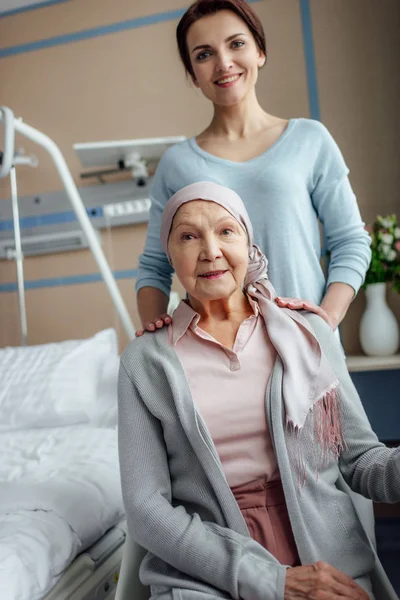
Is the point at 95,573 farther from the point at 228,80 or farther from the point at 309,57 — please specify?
the point at 309,57

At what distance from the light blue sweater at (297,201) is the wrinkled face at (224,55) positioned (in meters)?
0.14

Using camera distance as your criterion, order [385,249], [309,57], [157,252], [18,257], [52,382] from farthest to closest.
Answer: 1. [18,257]
2. [309,57]
3. [385,249]
4. [52,382]
5. [157,252]

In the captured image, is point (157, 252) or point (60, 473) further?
point (60, 473)

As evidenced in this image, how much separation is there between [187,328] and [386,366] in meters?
1.38

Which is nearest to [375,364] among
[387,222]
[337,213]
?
[387,222]

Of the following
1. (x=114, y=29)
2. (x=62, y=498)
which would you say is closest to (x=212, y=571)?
(x=62, y=498)

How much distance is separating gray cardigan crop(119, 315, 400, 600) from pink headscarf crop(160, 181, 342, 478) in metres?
0.02

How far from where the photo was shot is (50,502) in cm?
142

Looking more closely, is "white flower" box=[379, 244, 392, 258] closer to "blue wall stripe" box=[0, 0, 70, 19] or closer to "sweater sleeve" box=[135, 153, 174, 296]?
"sweater sleeve" box=[135, 153, 174, 296]

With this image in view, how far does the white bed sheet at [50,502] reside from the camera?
1194 mm

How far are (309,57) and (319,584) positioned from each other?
Answer: 2.39 metres

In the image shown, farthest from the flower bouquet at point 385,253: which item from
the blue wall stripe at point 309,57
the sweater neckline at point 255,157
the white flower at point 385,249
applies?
the sweater neckline at point 255,157

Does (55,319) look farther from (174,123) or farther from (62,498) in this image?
(62,498)

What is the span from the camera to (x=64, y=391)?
2254mm
